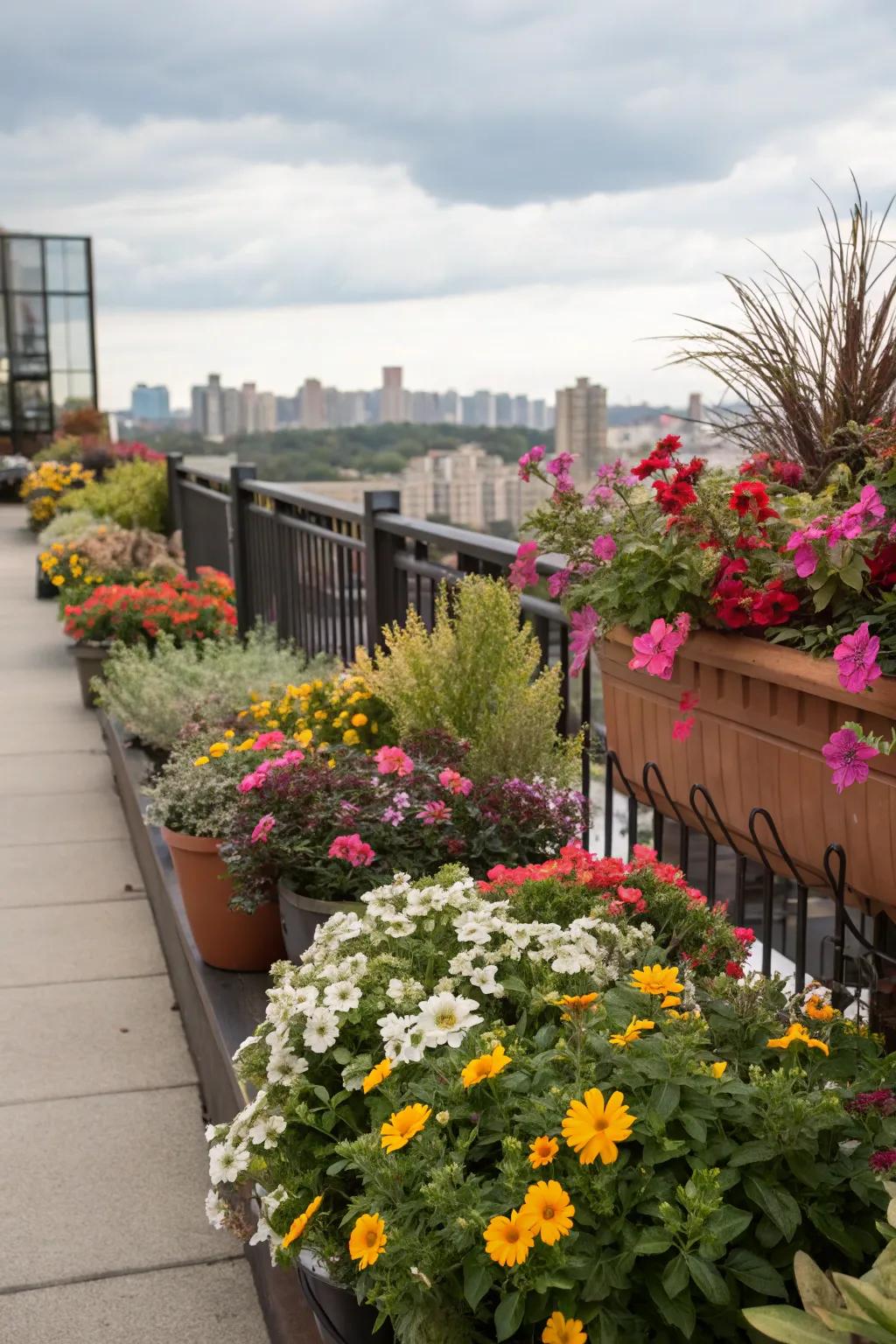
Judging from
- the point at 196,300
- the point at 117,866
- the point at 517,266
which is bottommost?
the point at 117,866

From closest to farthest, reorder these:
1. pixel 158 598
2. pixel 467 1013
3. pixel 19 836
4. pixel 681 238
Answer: pixel 467 1013 < pixel 19 836 < pixel 158 598 < pixel 681 238

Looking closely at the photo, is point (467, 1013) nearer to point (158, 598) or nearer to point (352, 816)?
point (352, 816)

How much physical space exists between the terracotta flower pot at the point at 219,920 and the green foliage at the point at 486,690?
0.53 metres

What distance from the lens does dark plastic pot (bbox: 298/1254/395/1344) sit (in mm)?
1374

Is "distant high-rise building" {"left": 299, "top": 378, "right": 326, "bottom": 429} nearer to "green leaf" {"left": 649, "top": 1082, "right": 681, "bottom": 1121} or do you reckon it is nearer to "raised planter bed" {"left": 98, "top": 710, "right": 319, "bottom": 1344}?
"raised planter bed" {"left": 98, "top": 710, "right": 319, "bottom": 1344}

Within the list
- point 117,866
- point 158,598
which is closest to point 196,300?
point 158,598

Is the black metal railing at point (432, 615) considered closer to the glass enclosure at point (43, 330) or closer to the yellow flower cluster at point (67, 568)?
the yellow flower cluster at point (67, 568)

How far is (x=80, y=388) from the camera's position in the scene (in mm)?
33500

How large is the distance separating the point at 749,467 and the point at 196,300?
127 ft

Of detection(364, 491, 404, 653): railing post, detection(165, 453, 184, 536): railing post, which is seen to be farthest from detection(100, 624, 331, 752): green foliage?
detection(165, 453, 184, 536): railing post

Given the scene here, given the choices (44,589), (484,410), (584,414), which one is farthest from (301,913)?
(484,410)

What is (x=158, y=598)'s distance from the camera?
661 cm

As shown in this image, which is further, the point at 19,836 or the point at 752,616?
the point at 19,836

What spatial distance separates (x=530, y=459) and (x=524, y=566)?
9.0 inches
